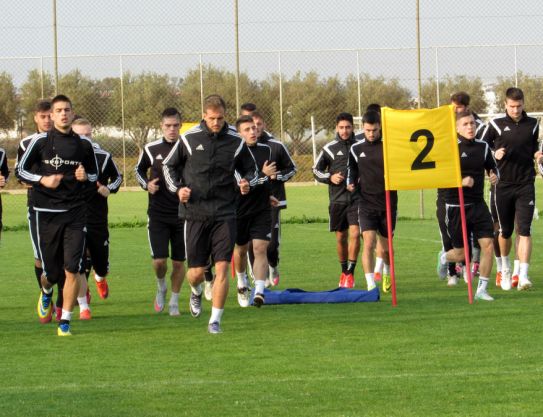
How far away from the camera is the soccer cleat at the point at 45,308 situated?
42.3 feet

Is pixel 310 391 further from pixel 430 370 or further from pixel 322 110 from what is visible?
pixel 322 110

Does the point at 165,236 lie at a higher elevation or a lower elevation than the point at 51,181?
lower

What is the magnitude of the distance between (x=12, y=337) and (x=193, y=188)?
210 cm

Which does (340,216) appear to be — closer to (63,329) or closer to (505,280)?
(505,280)

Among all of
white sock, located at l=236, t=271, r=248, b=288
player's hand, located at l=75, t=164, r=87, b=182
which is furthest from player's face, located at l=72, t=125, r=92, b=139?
white sock, located at l=236, t=271, r=248, b=288

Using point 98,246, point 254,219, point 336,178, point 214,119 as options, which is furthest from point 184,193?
point 336,178

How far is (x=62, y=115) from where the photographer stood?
39.1 ft

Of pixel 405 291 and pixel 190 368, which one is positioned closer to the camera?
pixel 190 368

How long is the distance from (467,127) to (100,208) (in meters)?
4.06

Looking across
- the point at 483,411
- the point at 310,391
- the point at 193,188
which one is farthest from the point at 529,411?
the point at 193,188

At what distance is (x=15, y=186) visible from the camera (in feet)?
143

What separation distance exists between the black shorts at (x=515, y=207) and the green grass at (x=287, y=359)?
76 cm

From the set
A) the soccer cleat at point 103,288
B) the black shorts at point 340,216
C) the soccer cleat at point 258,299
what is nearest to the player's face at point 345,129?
the black shorts at point 340,216

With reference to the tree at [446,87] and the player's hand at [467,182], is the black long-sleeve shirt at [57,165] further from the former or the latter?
the tree at [446,87]
